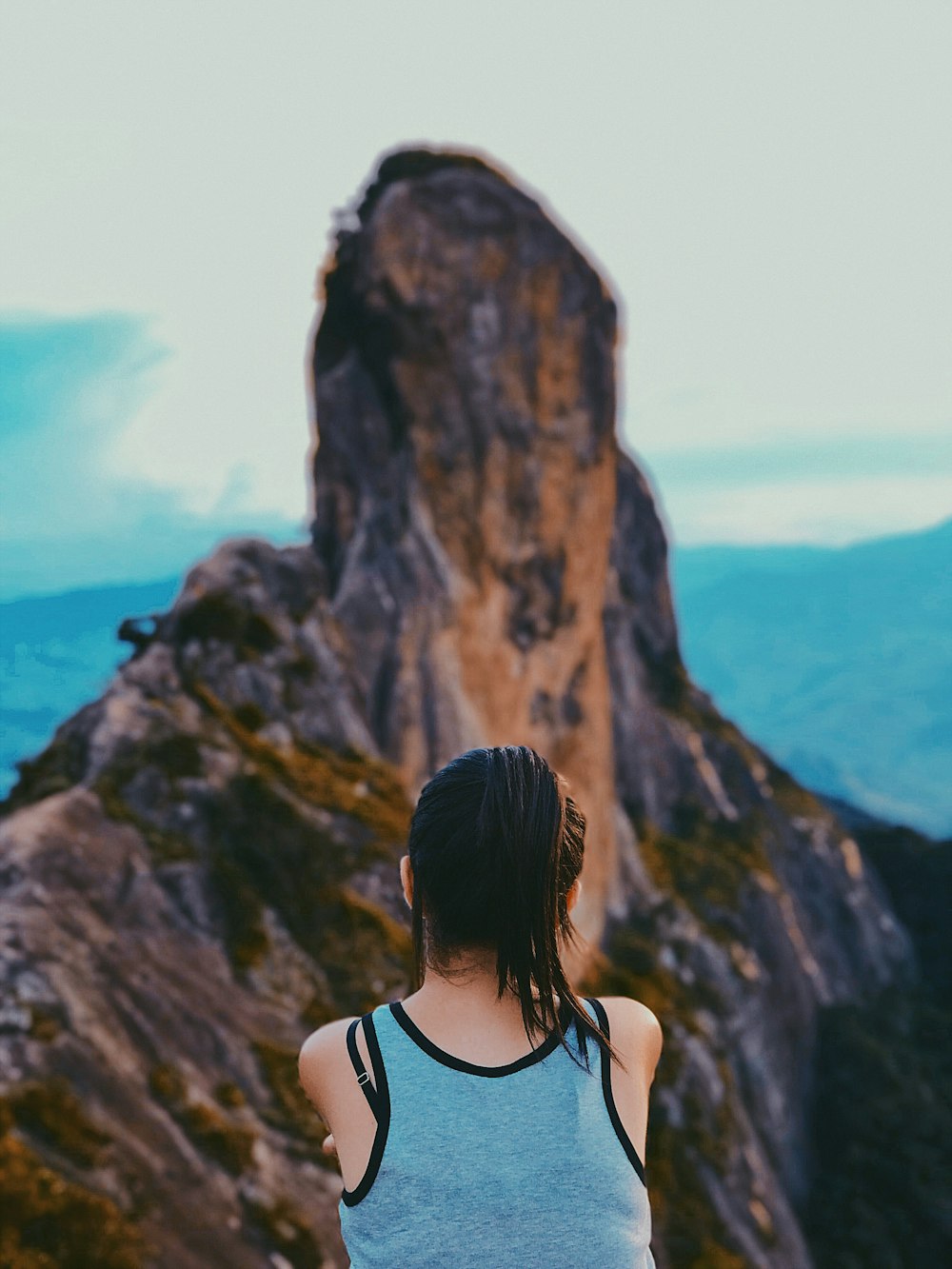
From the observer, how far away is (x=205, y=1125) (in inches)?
628

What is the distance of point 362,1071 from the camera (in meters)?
2.87

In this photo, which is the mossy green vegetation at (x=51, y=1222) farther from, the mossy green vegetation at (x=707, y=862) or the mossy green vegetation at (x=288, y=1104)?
the mossy green vegetation at (x=707, y=862)

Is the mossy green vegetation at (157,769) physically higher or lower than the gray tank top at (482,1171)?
lower

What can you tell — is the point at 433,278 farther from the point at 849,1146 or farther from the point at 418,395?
the point at 849,1146

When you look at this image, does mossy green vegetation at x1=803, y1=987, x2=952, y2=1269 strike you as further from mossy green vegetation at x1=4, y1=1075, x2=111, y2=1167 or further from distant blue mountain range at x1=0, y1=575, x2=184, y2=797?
mossy green vegetation at x1=4, y1=1075, x2=111, y2=1167

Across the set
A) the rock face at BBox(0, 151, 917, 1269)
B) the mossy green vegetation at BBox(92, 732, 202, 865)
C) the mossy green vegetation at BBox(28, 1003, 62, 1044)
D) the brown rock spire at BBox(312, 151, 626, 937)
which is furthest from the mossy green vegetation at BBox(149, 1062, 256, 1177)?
the brown rock spire at BBox(312, 151, 626, 937)

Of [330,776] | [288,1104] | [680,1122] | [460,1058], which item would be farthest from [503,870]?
[680,1122]

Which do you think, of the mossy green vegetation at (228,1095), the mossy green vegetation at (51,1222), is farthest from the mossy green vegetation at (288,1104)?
the mossy green vegetation at (51,1222)

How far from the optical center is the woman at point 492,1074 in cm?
280

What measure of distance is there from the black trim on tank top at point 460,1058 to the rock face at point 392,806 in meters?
4.21

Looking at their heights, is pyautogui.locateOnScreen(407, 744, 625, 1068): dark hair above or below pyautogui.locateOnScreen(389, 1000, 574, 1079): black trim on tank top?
above

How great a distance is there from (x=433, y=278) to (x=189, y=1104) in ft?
99.8

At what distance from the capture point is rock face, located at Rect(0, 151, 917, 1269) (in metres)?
15.8

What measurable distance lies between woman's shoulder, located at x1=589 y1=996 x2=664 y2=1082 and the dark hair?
2.4 inches
